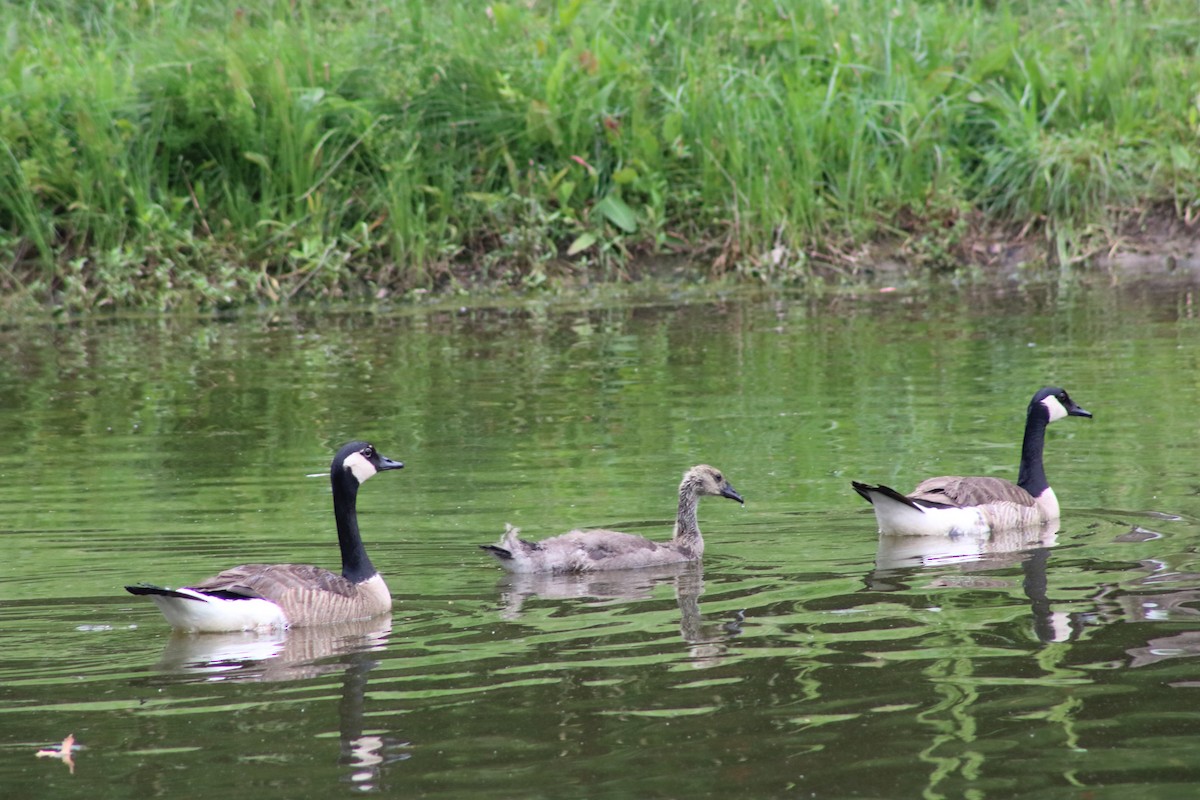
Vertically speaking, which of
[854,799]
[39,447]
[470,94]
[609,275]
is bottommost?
[854,799]

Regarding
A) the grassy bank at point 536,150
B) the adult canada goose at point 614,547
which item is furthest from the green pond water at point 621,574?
the grassy bank at point 536,150

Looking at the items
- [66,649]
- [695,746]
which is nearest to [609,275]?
[66,649]

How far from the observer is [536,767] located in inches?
223

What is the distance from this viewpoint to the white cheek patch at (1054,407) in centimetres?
1062

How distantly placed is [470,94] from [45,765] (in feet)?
48.6

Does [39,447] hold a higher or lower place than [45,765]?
higher

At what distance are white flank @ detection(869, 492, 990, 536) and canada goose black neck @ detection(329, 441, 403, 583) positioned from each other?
264cm

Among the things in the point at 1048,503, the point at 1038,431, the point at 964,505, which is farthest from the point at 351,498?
the point at 1038,431

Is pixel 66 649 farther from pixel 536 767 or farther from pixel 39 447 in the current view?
pixel 39 447

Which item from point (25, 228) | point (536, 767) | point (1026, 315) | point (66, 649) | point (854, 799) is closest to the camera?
point (854, 799)

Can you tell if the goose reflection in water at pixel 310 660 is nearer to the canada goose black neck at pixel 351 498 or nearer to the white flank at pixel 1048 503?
the canada goose black neck at pixel 351 498

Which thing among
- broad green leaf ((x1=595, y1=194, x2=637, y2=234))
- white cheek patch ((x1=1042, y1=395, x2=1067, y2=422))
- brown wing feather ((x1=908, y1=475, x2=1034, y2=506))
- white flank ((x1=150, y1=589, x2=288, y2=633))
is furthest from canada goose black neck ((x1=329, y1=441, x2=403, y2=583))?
broad green leaf ((x1=595, y1=194, x2=637, y2=234))

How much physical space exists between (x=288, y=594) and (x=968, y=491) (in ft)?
12.6

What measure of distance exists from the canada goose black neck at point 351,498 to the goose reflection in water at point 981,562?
2408 mm
